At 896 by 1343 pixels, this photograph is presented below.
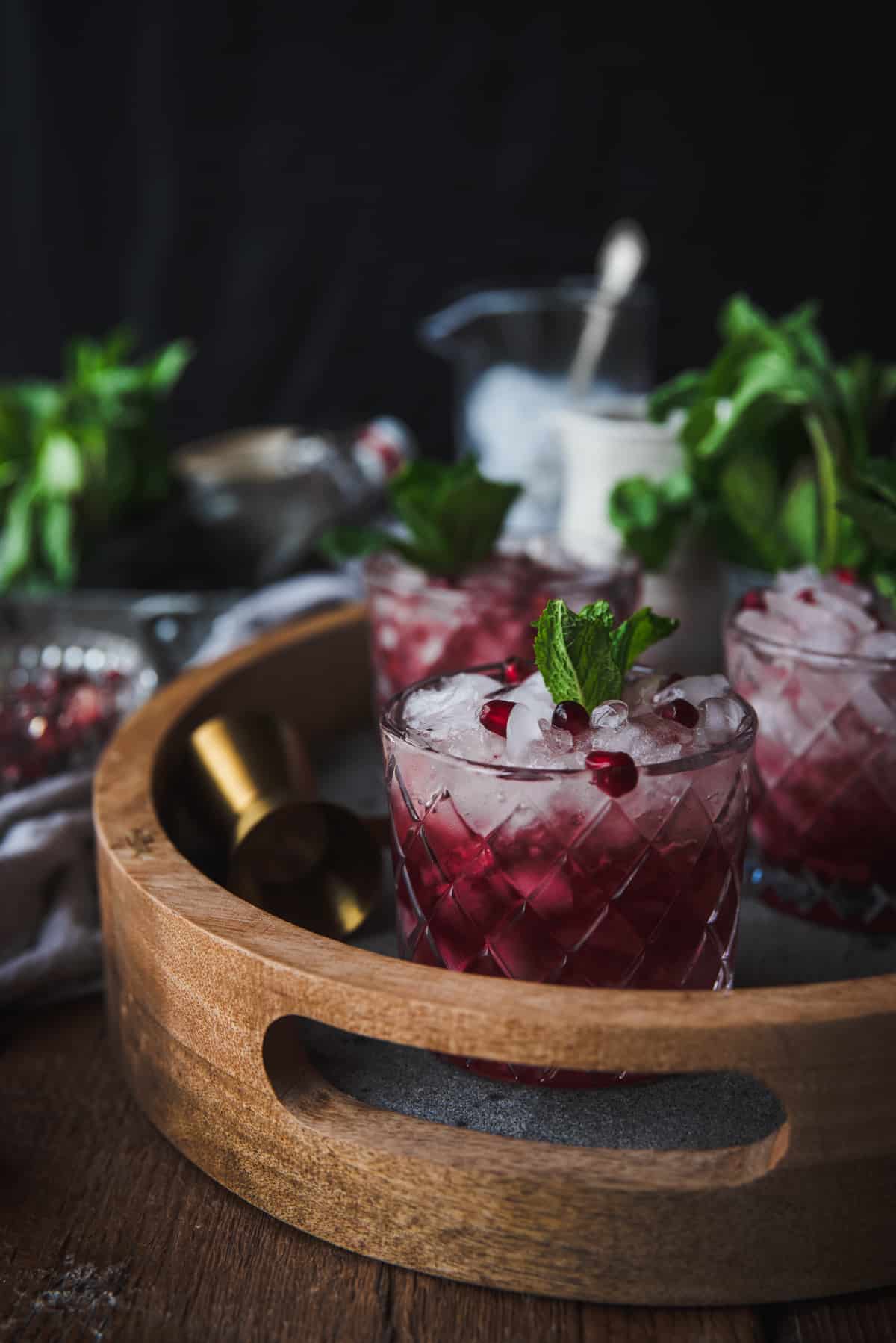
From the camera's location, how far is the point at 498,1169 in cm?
72

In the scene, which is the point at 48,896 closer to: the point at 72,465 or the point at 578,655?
the point at 578,655

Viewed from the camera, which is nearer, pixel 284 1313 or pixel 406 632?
pixel 284 1313

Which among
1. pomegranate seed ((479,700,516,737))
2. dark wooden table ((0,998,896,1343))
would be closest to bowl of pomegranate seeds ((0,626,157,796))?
dark wooden table ((0,998,896,1343))

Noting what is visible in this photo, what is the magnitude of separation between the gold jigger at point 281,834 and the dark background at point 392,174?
2.90 meters

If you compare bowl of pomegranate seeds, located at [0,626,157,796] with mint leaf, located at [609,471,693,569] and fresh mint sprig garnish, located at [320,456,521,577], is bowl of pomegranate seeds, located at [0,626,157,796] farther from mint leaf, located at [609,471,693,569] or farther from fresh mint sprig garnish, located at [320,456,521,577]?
mint leaf, located at [609,471,693,569]

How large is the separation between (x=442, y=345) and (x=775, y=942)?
137 centimetres

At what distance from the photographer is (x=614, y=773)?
0.78 meters


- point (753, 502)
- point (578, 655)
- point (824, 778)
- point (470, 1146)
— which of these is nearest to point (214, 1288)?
point (470, 1146)

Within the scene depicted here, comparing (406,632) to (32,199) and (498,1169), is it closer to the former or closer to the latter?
(498,1169)

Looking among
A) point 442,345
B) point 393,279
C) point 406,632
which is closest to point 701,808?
point 406,632

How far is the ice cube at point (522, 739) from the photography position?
826 mm

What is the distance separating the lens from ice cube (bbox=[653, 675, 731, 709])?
0.89 meters

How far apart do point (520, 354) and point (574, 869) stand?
60.2 inches

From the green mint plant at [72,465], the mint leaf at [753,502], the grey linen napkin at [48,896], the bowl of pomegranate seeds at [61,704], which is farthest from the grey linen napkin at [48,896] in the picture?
the green mint plant at [72,465]
